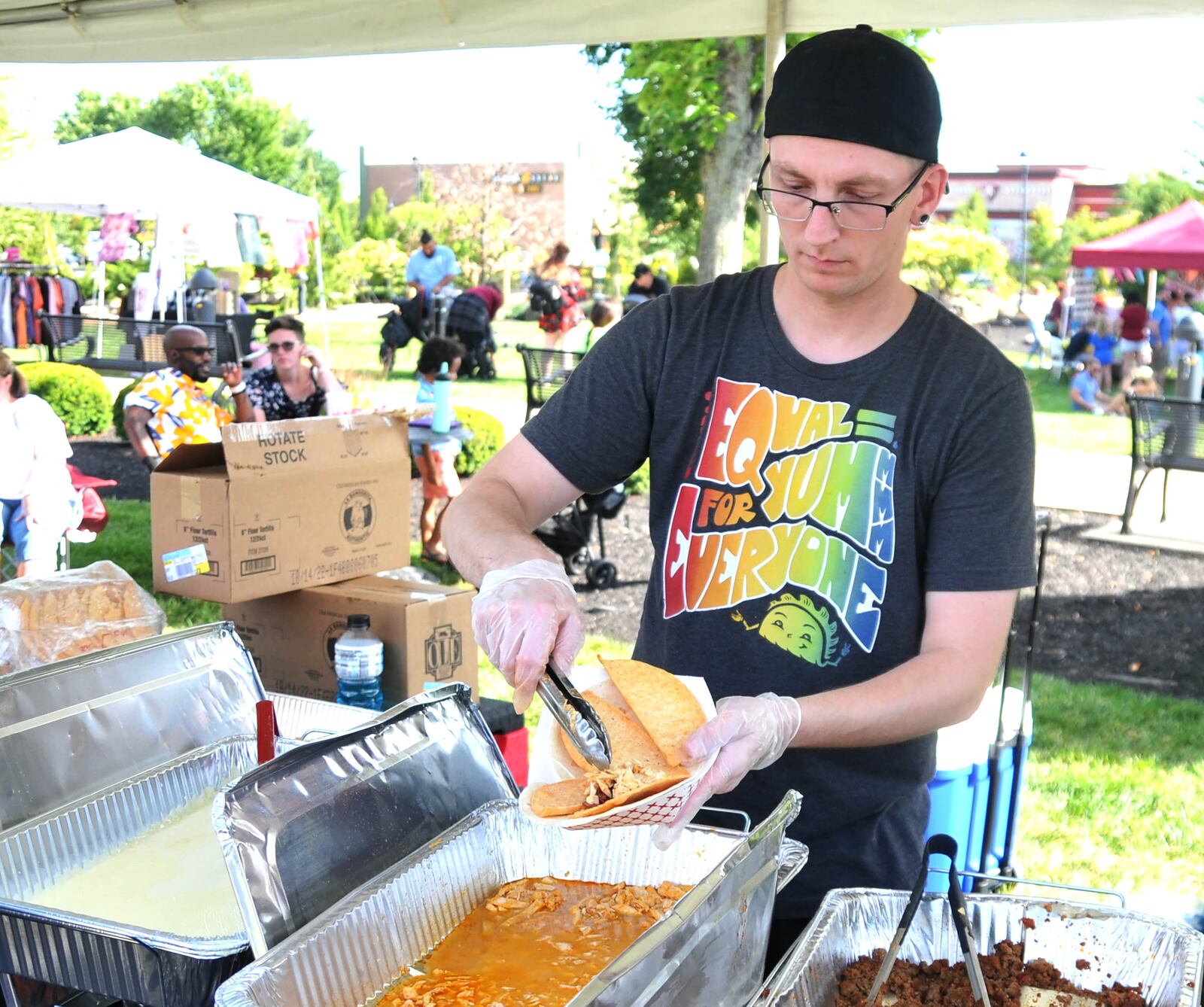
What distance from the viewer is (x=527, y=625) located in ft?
4.63

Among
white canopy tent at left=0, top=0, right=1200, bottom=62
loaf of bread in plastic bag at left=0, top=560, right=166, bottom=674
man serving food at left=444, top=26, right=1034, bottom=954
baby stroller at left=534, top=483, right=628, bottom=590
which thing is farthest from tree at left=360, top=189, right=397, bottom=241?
man serving food at left=444, top=26, right=1034, bottom=954

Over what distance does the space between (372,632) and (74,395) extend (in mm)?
9585

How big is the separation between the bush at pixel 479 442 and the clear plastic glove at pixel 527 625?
7.49 meters

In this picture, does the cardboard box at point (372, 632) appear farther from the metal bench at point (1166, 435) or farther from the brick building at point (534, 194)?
the brick building at point (534, 194)

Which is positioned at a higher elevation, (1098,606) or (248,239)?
(248,239)

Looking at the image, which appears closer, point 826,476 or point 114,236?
point 826,476

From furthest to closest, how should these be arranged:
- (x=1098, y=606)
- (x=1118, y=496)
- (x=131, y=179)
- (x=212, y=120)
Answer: (x=212, y=120)
(x=131, y=179)
(x=1118, y=496)
(x=1098, y=606)

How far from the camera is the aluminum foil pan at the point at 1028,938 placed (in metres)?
1.46

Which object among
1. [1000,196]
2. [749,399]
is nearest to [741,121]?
[749,399]

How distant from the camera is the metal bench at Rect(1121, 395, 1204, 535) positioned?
7.87 m

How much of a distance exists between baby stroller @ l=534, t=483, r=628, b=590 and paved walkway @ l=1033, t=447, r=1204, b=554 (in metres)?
2.70

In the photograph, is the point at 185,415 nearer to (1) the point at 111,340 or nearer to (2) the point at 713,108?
(2) the point at 713,108

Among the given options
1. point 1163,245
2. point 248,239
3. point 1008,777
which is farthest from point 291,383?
point 1163,245

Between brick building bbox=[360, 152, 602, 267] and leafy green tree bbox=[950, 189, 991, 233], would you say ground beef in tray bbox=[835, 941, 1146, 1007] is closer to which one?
brick building bbox=[360, 152, 602, 267]
